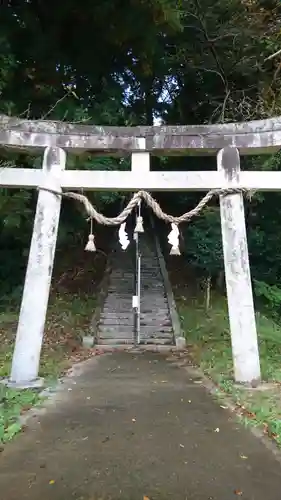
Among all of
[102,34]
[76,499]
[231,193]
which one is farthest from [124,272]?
[76,499]

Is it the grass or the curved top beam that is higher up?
the curved top beam

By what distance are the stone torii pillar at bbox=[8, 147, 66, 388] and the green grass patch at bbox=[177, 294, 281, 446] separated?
2651 mm

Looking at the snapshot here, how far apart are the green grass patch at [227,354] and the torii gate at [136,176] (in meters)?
0.92

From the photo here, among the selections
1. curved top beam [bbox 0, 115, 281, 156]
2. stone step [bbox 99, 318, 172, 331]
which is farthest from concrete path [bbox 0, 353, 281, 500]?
stone step [bbox 99, 318, 172, 331]

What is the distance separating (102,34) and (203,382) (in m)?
Result: 7.68

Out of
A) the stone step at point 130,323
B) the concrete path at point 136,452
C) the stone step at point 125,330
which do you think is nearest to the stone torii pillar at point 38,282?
the concrete path at point 136,452

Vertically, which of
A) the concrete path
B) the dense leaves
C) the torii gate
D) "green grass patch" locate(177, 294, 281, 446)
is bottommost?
the concrete path

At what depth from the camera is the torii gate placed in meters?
6.37

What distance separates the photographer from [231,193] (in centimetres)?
648

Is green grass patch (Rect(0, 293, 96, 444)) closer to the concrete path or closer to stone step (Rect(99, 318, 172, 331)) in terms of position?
the concrete path

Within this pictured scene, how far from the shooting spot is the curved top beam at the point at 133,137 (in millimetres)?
6496

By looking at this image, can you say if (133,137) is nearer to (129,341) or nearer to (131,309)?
(129,341)

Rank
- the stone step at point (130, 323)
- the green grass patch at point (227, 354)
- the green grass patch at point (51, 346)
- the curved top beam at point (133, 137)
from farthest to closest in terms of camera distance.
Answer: the stone step at point (130, 323)
the curved top beam at point (133, 137)
the green grass patch at point (51, 346)
the green grass patch at point (227, 354)

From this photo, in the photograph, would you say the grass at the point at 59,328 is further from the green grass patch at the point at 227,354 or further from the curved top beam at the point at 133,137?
the curved top beam at the point at 133,137
